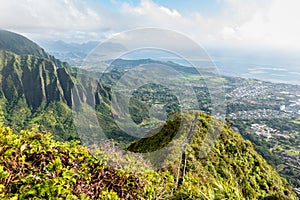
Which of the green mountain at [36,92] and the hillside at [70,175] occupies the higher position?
the hillside at [70,175]

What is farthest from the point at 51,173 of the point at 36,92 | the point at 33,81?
the point at 33,81

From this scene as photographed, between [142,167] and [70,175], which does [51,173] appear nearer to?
[70,175]

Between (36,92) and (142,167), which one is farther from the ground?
(142,167)

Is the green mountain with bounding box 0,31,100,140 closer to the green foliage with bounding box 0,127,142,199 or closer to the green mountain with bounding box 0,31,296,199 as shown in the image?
the green mountain with bounding box 0,31,296,199

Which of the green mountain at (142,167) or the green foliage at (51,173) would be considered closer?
the green foliage at (51,173)

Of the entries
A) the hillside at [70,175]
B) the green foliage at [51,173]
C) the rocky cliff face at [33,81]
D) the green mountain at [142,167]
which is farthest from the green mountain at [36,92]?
the green foliage at [51,173]

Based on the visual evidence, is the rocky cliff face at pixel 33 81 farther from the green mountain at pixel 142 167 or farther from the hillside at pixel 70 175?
the hillside at pixel 70 175

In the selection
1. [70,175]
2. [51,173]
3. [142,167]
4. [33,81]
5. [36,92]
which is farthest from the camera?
[33,81]

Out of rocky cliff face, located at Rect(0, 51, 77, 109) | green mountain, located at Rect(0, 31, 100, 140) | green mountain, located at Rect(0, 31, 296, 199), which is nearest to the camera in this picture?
green mountain, located at Rect(0, 31, 296, 199)

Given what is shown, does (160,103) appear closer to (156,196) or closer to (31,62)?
(156,196)

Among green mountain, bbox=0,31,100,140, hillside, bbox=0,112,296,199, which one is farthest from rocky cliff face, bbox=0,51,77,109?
hillside, bbox=0,112,296,199

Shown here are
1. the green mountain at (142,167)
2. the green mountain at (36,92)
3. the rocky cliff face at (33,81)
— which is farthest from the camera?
the rocky cliff face at (33,81)
